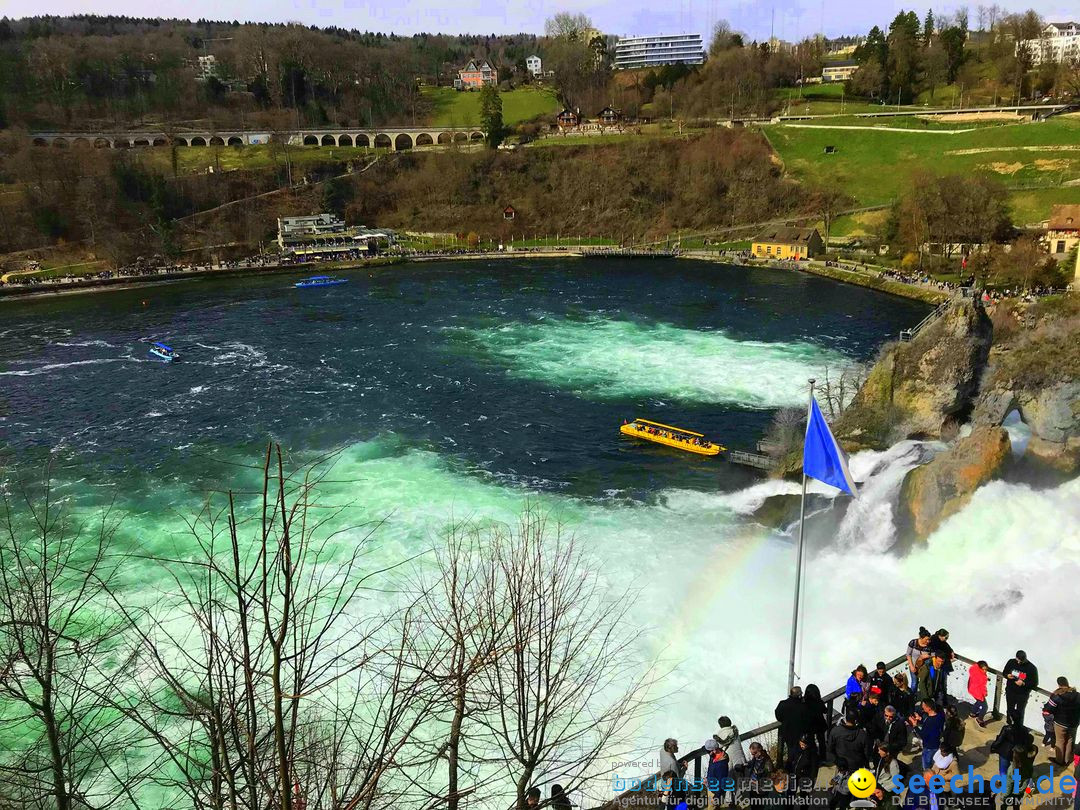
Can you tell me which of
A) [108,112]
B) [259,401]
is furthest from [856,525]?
[108,112]

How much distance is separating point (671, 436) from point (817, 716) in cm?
2430

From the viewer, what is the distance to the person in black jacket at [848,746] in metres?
10.3

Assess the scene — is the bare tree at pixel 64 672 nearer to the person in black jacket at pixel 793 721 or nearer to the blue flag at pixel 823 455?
the person in black jacket at pixel 793 721

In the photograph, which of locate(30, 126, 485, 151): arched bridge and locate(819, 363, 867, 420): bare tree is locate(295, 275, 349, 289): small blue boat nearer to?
locate(819, 363, 867, 420): bare tree

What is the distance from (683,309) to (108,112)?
457ft

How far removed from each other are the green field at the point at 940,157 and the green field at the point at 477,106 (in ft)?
172

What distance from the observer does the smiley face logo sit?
31.9 ft

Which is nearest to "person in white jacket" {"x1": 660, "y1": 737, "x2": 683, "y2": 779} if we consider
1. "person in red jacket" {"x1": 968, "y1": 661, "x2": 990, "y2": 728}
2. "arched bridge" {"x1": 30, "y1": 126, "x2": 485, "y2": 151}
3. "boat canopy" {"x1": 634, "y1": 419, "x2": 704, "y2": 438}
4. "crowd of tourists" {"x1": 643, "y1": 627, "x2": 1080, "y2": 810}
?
"crowd of tourists" {"x1": 643, "y1": 627, "x2": 1080, "y2": 810}

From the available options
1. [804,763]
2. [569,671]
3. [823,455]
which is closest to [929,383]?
[823,455]

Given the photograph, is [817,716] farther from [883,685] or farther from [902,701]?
[902,701]

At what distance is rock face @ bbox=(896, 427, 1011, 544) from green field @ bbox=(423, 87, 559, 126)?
441ft

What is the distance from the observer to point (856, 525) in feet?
77.7

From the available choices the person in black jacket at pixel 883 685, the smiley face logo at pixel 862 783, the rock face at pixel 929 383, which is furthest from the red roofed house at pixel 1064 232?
the smiley face logo at pixel 862 783

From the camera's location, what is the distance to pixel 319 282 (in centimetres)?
8212
